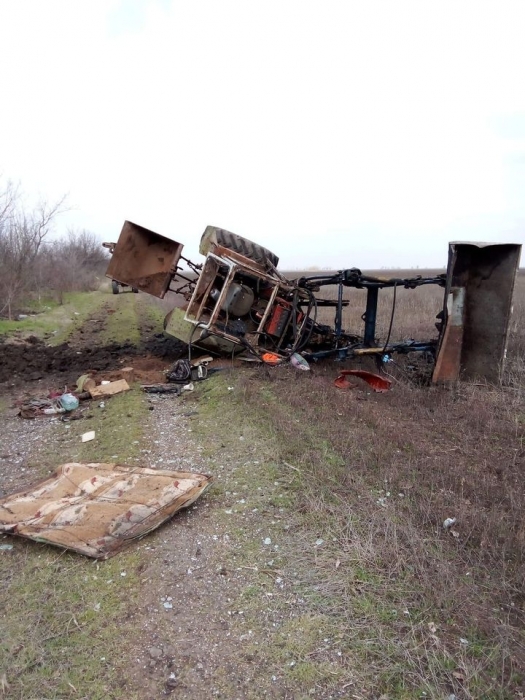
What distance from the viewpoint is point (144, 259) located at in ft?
29.0

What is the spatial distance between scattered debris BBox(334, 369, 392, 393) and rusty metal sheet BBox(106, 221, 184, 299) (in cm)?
346

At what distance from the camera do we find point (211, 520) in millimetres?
3711

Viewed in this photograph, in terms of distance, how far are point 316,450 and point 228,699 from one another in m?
2.61

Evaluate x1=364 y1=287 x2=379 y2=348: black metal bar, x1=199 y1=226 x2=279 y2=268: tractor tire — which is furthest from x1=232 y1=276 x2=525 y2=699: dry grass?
x1=199 y1=226 x2=279 y2=268: tractor tire

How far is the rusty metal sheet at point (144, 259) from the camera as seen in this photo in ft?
28.2

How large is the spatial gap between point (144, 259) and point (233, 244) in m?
1.67

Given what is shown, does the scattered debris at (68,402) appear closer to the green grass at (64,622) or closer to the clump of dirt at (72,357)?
the clump of dirt at (72,357)

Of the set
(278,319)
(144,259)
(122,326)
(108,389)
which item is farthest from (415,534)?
(122,326)

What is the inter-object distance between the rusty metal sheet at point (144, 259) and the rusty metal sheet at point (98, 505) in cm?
487

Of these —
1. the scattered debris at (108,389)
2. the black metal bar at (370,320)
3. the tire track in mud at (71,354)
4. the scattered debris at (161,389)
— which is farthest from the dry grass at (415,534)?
the tire track in mud at (71,354)

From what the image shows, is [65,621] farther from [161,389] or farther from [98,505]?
[161,389]

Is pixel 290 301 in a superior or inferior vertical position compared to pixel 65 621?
superior

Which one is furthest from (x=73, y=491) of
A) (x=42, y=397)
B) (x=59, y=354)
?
(x=59, y=354)

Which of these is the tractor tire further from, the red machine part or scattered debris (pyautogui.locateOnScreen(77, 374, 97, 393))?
scattered debris (pyautogui.locateOnScreen(77, 374, 97, 393))
